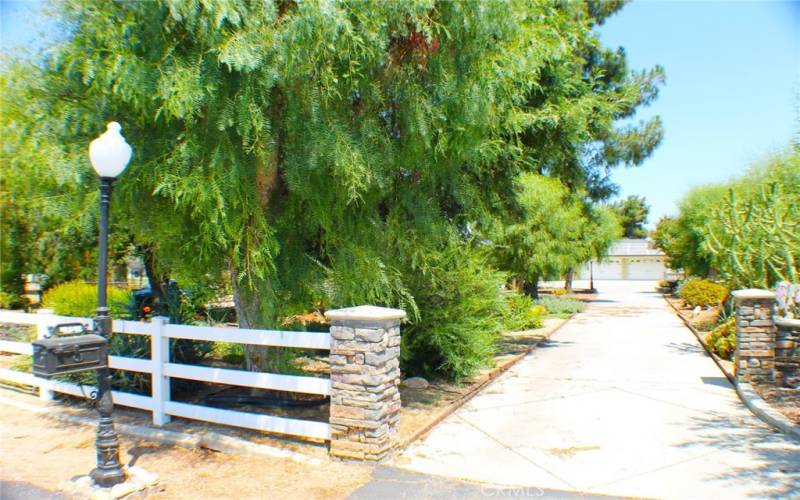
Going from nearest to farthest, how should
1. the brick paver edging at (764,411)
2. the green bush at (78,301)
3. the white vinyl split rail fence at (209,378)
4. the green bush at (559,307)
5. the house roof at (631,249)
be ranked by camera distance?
the white vinyl split rail fence at (209,378)
the brick paver edging at (764,411)
the green bush at (78,301)
the green bush at (559,307)
the house roof at (631,249)

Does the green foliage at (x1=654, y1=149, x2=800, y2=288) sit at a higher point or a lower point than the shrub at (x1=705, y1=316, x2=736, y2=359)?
higher

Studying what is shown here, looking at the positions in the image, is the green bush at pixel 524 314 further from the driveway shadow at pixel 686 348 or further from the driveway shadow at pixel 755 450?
the driveway shadow at pixel 755 450

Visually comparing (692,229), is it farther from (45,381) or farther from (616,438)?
(45,381)

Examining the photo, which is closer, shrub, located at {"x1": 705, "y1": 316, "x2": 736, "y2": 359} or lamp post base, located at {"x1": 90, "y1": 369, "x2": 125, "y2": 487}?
lamp post base, located at {"x1": 90, "y1": 369, "x2": 125, "y2": 487}

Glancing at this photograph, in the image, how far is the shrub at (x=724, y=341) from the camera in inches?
439

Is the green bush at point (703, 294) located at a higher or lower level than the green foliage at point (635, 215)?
lower

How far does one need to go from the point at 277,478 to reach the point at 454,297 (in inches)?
164

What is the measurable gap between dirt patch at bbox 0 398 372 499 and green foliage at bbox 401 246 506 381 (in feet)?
10.3

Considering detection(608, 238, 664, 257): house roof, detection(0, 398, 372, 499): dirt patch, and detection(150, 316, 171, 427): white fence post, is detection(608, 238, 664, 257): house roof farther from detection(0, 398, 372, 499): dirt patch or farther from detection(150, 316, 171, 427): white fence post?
detection(0, 398, 372, 499): dirt patch

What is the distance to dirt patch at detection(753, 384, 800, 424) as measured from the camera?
6.93 m

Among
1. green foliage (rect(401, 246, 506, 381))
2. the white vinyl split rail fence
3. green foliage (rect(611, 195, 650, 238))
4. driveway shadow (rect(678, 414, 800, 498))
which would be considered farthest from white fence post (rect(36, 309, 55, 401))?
green foliage (rect(611, 195, 650, 238))

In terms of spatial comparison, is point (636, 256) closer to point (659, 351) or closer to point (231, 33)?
point (659, 351)
